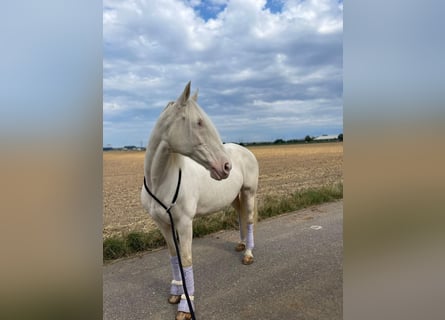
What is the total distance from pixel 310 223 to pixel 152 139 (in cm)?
426

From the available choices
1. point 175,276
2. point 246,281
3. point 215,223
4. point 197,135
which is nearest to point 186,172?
point 197,135

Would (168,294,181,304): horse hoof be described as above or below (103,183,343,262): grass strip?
below

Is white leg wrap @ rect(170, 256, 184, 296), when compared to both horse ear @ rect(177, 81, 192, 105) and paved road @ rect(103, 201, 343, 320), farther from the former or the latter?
horse ear @ rect(177, 81, 192, 105)

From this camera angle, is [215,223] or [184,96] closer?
[184,96]

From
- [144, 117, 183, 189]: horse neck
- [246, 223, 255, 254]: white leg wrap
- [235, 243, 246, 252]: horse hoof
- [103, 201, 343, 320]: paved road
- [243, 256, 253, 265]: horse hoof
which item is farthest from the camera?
[235, 243, 246, 252]: horse hoof

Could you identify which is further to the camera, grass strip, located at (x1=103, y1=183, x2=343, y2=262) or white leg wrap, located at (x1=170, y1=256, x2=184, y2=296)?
grass strip, located at (x1=103, y1=183, x2=343, y2=262)

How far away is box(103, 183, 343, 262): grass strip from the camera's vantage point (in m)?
4.33

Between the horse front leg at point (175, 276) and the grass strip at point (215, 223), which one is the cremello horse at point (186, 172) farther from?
the grass strip at point (215, 223)

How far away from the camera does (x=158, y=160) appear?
2.62m

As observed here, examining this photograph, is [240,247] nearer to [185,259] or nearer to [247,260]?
[247,260]

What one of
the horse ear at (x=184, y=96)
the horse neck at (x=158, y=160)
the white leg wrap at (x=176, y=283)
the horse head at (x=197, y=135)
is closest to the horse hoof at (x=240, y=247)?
the white leg wrap at (x=176, y=283)

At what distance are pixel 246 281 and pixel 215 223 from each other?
2.17 m

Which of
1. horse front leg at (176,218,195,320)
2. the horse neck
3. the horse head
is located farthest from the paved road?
the horse head
